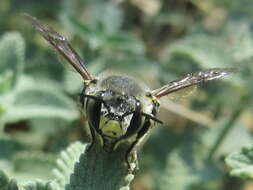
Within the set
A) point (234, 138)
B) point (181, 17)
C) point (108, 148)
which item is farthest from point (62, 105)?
point (181, 17)

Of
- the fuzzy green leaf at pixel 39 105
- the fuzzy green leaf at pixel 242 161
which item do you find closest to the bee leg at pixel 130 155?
the fuzzy green leaf at pixel 242 161

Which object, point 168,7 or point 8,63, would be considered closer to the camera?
point 8,63

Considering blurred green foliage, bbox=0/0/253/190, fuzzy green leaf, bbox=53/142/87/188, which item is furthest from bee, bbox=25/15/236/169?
blurred green foliage, bbox=0/0/253/190

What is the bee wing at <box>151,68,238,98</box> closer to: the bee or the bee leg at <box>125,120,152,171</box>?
the bee

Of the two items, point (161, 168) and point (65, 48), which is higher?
point (161, 168)

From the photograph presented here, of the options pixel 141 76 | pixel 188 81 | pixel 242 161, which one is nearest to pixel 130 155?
pixel 188 81

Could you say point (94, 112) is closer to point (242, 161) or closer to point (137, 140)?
point (137, 140)

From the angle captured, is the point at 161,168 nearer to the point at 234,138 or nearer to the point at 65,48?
the point at 234,138

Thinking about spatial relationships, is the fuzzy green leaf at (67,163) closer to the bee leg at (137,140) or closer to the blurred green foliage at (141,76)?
the bee leg at (137,140)

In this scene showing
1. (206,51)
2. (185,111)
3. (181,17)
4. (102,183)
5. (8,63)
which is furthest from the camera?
(181,17)
